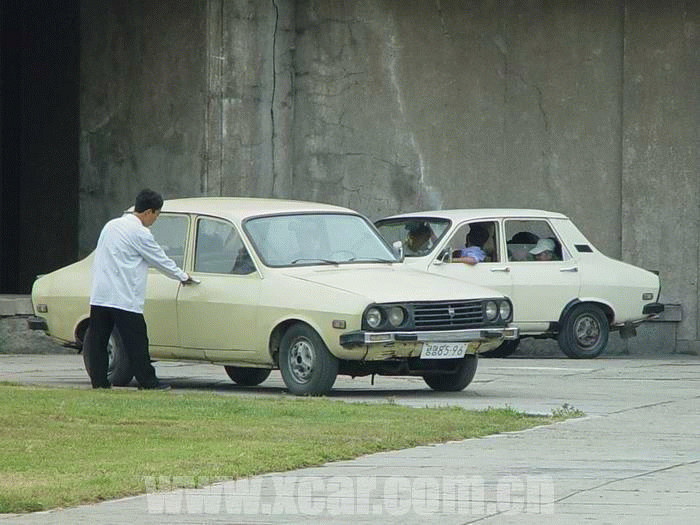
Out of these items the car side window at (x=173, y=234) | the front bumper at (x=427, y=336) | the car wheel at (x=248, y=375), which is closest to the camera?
the front bumper at (x=427, y=336)

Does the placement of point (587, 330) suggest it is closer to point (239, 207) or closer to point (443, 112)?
point (443, 112)

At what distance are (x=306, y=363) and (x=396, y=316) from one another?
0.82 meters

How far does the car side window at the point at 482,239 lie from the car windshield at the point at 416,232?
0.23m

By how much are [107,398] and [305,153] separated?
411 inches

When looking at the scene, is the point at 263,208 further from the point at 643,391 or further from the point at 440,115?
the point at 440,115

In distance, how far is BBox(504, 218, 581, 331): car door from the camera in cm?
2133

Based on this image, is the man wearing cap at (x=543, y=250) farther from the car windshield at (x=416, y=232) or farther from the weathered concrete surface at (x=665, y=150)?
the weathered concrete surface at (x=665, y=150)

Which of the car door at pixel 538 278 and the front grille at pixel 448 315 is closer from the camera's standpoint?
the front grille at pixel 448 315

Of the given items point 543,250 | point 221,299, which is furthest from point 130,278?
point 543,250

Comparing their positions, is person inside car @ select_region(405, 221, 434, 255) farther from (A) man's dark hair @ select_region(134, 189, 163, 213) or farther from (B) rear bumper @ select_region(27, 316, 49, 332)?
(A) man's dark hair @ select_region(134, 189, 163, 213)

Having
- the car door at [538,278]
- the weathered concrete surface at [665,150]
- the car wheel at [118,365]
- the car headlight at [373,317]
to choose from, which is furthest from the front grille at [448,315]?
the weathered concrete surface at [665,150]

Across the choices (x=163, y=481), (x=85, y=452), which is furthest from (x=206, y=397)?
(x=163, y=481)

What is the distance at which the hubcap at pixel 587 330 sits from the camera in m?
21.6

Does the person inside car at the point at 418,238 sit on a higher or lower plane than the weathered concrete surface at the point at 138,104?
lower
